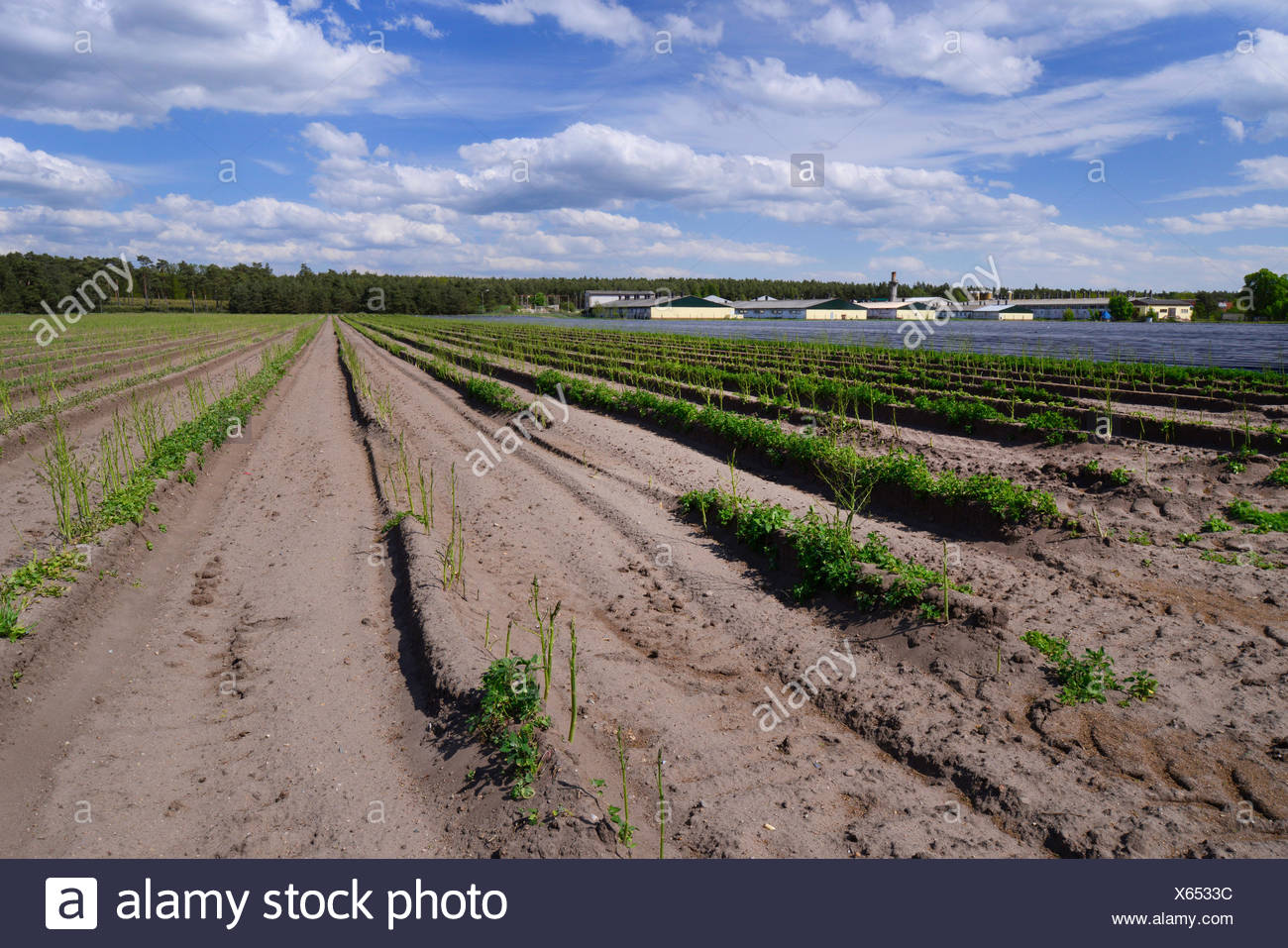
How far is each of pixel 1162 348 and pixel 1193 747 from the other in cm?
3045

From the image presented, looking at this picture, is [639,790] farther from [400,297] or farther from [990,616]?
[400,297]

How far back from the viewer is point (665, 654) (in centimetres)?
556

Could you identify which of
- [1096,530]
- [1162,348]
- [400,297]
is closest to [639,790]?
[1096,530]

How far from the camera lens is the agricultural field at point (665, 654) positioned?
367 centimetres

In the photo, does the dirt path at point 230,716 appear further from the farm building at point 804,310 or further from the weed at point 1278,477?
the farm building at point 804,310

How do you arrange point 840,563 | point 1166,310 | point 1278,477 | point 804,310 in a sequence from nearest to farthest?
point 840,563 → point 1278,477 → point 1166,310 → point 804,310

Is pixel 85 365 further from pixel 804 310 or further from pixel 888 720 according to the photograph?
pixel 804 310

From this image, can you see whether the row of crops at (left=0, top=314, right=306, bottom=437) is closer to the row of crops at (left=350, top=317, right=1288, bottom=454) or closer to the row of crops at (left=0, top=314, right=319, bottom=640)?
the row of crops at (left=0, top=314, right=319, bottom=640)

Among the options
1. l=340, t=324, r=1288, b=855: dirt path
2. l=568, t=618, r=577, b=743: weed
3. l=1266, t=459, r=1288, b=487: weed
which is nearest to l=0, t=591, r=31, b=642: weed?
l=340, t=324, r=1288, b=855: dirt path

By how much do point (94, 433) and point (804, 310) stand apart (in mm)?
88685

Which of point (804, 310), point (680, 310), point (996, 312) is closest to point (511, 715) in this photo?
point (996, 312)

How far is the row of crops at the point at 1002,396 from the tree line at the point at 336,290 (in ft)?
162

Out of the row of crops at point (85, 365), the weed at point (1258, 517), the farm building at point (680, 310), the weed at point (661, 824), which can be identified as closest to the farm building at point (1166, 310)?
the farm building at point (680, 310)

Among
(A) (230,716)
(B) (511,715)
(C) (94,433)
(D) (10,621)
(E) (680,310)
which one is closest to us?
(B) (511,715)
